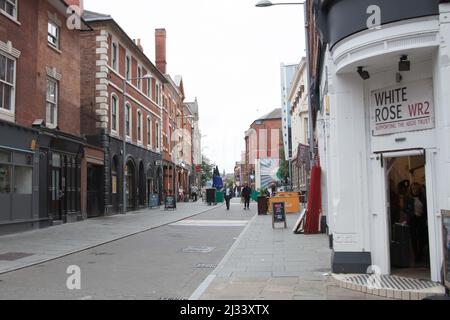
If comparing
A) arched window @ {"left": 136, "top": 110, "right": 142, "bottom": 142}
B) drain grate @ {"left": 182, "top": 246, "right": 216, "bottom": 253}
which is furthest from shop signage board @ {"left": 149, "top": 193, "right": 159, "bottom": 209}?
drain grate @ {"left": 182, "top": 246, "right": 216, "bottom": 253}

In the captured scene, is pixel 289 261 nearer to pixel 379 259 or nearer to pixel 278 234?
pixel 379 259

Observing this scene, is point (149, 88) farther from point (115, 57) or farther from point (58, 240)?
point (58, 240)

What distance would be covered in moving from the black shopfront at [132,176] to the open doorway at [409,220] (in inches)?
764

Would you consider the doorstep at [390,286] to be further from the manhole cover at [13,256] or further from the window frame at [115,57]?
the window frame at [115,57]

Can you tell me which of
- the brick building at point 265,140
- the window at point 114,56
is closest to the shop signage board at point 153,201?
the window at point 114,56

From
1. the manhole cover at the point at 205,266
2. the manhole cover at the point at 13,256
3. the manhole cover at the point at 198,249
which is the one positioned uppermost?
the manhole cover at the point at 13,256

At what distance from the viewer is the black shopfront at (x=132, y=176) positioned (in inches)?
1070

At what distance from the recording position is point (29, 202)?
17734 millimetres

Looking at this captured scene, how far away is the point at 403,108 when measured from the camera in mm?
8078

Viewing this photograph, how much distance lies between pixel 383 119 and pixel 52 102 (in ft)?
51.3

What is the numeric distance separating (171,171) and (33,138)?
30.3 m

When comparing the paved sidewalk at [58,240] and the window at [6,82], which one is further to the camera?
the window at [6,82]

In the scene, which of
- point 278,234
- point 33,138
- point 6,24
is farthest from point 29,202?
point 278,234

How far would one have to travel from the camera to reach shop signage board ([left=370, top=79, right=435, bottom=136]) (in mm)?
7699
